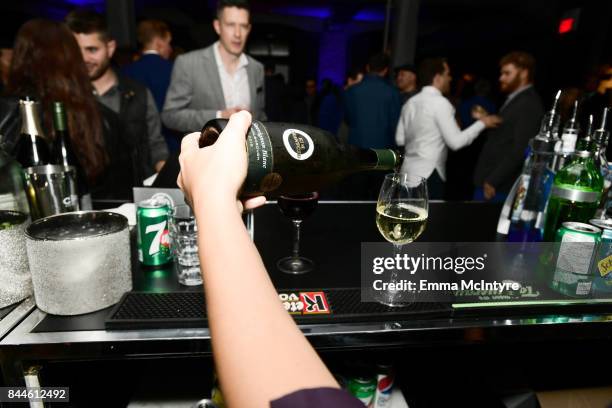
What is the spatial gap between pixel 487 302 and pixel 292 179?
19.9 inches

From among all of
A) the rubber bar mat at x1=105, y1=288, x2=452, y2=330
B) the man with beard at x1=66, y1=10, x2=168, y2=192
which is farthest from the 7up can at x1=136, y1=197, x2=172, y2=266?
the man with beard at x1=66, y1=10, x2=168, y2=192

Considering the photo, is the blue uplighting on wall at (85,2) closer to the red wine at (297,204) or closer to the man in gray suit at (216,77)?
the man in gray suit at (216,77)

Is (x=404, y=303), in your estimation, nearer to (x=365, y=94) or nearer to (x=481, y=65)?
(x=365, y=94)

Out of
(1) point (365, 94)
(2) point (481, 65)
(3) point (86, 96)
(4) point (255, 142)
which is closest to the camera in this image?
(4) point (255, 142)

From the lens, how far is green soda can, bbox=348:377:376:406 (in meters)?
0.93

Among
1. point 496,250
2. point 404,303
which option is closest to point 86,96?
point 404,303

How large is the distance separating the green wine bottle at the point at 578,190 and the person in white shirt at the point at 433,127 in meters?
2.21

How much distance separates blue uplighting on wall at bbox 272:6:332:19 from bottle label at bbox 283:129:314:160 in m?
10.3

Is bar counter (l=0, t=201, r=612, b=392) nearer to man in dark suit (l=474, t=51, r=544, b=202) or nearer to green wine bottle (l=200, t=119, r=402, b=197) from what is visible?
green wine bottle (l=200, t=119, r=402, b=197)

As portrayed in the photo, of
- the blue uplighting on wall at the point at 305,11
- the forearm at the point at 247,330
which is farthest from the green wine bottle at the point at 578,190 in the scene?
the blue uplighting on wall at the point at 305,11

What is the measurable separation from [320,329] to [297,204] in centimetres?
36

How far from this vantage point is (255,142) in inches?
27.3

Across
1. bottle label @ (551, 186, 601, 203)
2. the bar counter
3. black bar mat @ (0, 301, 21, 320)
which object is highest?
bottle label @ (551, 186, 601, 203)

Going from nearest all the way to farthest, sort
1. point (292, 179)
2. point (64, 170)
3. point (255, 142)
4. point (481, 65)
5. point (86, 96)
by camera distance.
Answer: point (255, 142) < point (292, 179) < point (64, 170) < point (86, 96) < point (481, 65)
